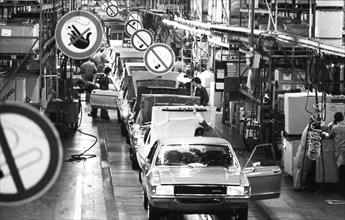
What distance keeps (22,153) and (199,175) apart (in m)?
10.2

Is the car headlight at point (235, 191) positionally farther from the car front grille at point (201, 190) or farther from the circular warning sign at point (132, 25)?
the circular warning sign at point (132, 25)

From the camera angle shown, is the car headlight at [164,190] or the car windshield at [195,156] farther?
the car windshield at [195,156]

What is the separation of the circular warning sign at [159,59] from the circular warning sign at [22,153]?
62.5 feet

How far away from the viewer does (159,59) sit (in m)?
23.7

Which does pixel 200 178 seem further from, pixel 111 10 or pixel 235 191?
pixel 111 10

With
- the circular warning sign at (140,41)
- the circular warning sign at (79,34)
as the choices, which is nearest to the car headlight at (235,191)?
the circular warning sign at (79,34)

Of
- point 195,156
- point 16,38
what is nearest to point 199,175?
point 195,156

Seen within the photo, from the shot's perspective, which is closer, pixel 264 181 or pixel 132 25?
pixel 264 181

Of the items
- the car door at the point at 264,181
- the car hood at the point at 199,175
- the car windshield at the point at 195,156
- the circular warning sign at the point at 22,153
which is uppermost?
the circular warning sign at the point at 22,153

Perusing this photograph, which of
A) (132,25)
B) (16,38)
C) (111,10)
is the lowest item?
(16,38)

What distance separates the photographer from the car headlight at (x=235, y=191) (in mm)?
14123

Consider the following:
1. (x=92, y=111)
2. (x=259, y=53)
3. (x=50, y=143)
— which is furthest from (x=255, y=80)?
(x=50, y=143)

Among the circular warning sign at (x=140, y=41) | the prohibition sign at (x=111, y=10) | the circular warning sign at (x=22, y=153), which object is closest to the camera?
the circular warning sign at (x=22, y=153)

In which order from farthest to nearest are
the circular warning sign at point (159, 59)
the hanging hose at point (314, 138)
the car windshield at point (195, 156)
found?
the circular warning sign at point (159, 59)
the hanging hose at point (314, 138)
the car windshield at point (195, 156)
